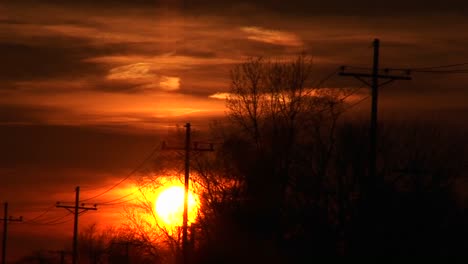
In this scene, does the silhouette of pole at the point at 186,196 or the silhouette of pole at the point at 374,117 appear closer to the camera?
the silhouette of pole at the point at 374,117

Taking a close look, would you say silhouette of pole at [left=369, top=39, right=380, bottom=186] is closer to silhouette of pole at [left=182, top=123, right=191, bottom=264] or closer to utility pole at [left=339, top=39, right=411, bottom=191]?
utility pole at [left=339, top=39, right=411, bottom=191]

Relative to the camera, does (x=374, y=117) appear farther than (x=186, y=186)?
No

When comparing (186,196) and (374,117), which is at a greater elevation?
(374,117)

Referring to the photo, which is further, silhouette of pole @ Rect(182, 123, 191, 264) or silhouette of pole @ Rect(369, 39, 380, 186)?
silhouette of pole @ Rect(182, 123, 191, 264)

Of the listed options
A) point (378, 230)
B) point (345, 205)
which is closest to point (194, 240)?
point (345, 205)

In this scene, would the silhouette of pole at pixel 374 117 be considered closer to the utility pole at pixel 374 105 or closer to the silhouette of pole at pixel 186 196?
the utility pole at pixel 374 105

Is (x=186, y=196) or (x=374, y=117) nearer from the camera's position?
(x=374, y=117)

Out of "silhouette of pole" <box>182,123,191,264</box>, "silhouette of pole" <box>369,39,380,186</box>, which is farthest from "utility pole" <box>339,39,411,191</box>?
"silhouette of pole" <box>182,123,191,264</box>

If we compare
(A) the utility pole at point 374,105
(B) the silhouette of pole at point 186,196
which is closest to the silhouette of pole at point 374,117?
(A) the utility pole at point 374,105

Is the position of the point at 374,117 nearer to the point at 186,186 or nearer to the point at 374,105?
the point at 374,105

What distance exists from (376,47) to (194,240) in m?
22.9

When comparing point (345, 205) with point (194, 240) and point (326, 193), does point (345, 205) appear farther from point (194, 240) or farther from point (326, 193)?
point (194, 240)

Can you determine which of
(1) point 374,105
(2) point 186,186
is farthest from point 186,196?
(1) point 374,105

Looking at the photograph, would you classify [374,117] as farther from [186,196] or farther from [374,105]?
[186,196]
